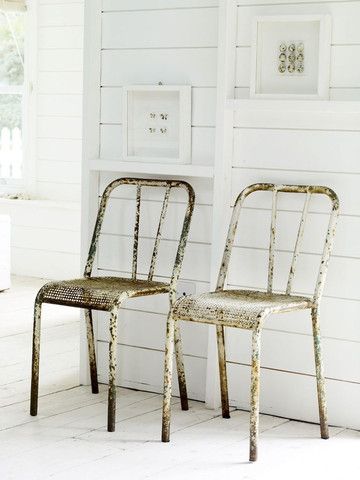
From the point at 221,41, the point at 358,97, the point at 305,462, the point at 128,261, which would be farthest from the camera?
the point at 128,261

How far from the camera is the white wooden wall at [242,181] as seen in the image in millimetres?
3436

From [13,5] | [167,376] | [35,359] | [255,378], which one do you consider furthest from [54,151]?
[255,378]

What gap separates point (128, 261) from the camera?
13.1 ft

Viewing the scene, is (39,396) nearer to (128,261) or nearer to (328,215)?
(128,261)

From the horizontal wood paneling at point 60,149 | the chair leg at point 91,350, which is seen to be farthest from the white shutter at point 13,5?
the chair leg at point 91,350

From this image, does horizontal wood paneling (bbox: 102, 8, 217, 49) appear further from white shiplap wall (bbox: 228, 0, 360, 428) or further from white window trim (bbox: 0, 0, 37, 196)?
white window trim (bbox: 0, 0, 37, 196)

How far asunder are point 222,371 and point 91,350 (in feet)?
2.05

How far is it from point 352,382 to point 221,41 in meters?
1.36

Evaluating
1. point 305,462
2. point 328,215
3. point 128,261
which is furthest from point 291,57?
point 305,462

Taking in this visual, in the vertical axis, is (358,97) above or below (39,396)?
above

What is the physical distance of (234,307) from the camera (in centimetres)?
313

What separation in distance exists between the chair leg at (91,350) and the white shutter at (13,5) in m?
3.59

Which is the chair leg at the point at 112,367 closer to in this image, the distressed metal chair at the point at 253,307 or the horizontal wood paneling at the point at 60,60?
the distressed metal chair at the point at 253,307

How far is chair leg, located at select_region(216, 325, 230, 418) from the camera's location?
11.6ft
